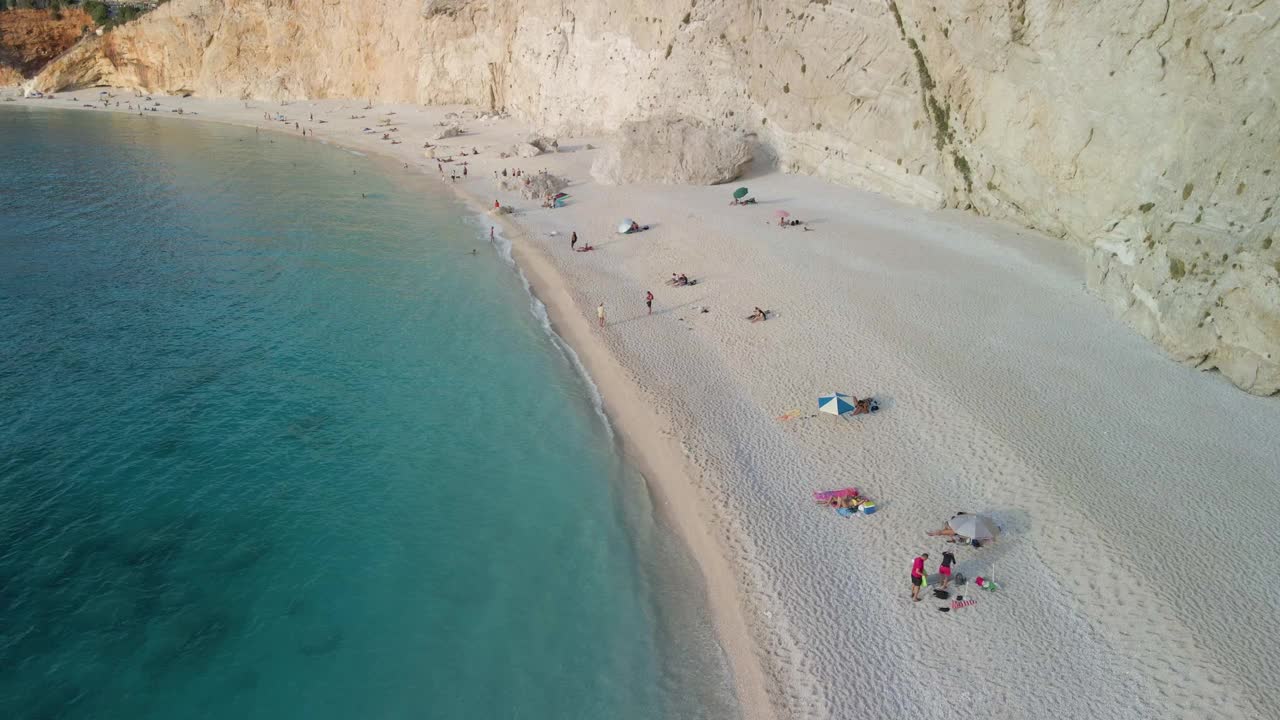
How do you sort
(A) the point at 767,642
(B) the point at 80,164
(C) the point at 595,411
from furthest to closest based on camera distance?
(B) the point at 80,164 < (C) the point at 595,411 < (A) the point at 767,642

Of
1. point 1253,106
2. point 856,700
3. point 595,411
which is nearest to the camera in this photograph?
point 856,700

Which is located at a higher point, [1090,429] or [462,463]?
[1090,429]

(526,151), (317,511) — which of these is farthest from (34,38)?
(317,511)

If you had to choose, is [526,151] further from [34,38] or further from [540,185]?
[34,38]

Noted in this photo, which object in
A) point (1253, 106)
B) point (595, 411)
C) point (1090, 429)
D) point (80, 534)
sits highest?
point (1253, 106)

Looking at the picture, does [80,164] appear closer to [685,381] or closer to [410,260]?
[410,260]

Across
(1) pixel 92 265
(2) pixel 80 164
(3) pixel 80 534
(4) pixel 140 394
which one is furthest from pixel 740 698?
(2) pixel 80 164

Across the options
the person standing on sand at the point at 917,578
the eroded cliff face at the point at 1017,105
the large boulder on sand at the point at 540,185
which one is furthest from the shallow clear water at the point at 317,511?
the eroded cliff face at the point at 1017,105
